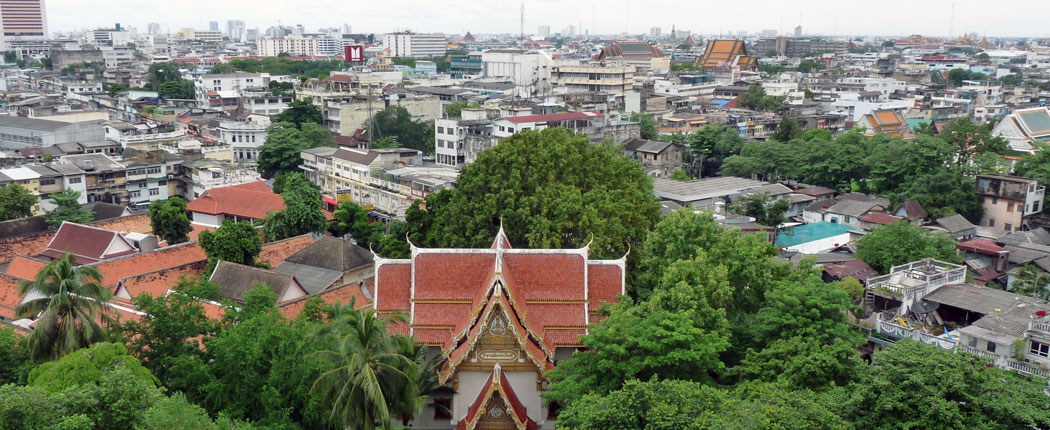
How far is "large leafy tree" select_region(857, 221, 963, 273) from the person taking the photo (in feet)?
115

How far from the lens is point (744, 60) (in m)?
145

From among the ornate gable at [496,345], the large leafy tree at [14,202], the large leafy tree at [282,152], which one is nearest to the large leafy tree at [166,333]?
the ornate gable at [496,345]

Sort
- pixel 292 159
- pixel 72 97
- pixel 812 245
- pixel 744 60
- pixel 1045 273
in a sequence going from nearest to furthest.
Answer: pixel 1045 273 < pixel 812 245 < pixel 292 159 < pixel 72 97 < pixel 744 60

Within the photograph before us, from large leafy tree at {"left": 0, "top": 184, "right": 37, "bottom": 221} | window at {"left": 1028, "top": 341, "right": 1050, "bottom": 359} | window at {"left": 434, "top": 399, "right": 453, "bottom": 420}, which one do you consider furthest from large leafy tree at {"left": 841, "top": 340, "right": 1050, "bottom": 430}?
large leafy tree at {"left": 0, "top": 184, "right": 37, "bottom": 221}

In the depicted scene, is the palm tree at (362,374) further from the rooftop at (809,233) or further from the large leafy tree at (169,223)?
the rooftop at (809,233)

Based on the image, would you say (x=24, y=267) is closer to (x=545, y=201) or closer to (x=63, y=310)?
(x=63, y=310)

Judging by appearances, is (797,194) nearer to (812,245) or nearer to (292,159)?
(812,245)

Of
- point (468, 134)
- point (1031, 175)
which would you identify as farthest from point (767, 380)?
point (468, 134)

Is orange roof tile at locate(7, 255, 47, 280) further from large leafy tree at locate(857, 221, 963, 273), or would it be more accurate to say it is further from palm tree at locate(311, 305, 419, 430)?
large leafy tree at locate(857, 221, 963, 273)

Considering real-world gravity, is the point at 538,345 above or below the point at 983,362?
below

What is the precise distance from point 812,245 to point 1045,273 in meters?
9.96

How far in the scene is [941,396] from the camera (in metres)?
15.7

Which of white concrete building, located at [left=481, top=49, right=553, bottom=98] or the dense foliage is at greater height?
white concrete building, located at [left=481, top=49, right=553, bottom=98]

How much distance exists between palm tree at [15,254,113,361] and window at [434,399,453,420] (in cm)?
835
